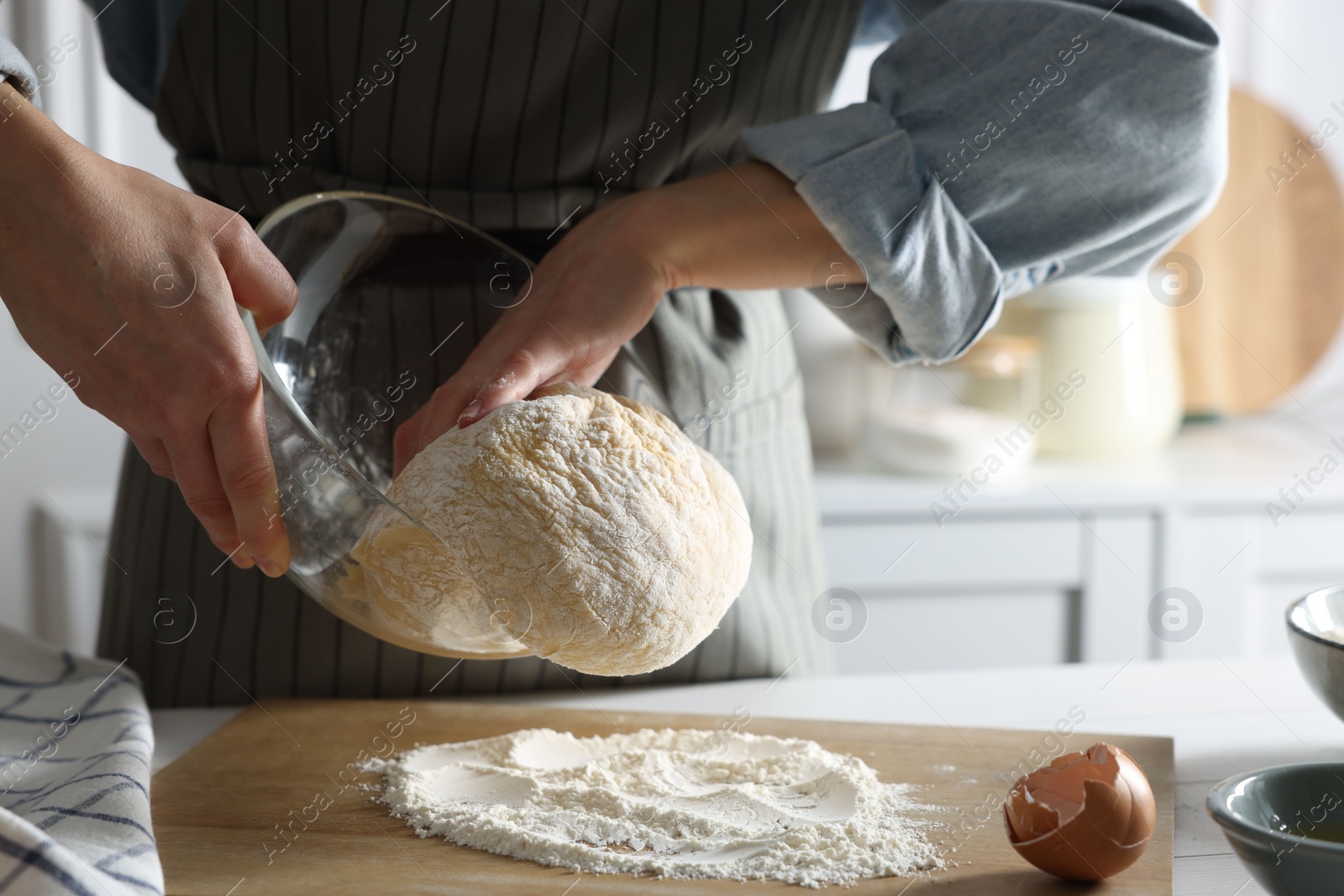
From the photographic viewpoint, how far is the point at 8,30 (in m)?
1.52

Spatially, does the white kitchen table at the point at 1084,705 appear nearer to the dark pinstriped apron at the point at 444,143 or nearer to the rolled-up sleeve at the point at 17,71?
the dark pinstriped apron at the point at 444,143

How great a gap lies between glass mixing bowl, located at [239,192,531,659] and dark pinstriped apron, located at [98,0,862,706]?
0.36ft

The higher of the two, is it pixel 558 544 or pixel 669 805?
pixel 558 544

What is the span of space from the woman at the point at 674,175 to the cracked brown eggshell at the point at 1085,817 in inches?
12.5

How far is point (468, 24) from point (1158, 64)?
1.52ft

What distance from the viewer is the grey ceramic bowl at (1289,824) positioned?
0.45 m

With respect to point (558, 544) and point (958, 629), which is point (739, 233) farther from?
point (958, 629)

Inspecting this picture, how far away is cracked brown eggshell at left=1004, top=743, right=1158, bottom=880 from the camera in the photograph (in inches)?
20.7

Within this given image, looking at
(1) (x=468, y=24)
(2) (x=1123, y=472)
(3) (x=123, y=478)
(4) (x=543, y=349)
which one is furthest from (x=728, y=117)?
(2) (x=1123, y=472)

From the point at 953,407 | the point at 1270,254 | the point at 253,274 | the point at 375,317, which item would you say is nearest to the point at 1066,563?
the point at 953,407

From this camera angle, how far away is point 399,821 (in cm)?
62

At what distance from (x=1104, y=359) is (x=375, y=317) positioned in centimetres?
133

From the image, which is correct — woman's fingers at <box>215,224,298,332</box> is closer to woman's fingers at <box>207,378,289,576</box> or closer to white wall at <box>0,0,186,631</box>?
woman's fingers at <box>207,378,289,576</box>

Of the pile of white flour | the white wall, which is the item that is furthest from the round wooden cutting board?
the white wall
